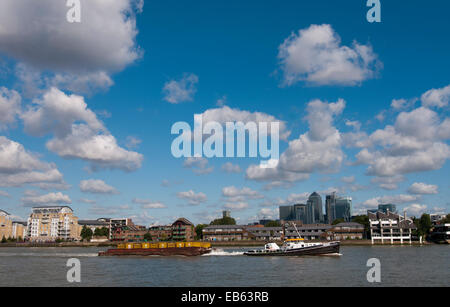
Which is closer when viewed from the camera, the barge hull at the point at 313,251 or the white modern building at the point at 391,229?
the barge hull at the point at 313,251

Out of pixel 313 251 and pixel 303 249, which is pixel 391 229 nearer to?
pixel 313 251

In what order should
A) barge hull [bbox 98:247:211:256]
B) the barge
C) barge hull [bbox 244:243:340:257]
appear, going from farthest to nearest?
the barge < barge hull [bbox 98:247:211:256] < barge hull [bbox 244:243:340:257]

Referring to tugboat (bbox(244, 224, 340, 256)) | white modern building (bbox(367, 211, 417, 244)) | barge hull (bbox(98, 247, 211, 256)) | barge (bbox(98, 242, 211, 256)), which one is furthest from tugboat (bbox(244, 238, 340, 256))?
white modern building (bbox(367, 211, 417, 244))

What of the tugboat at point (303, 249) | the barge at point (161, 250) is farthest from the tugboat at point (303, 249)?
the barge at point (161, 250)

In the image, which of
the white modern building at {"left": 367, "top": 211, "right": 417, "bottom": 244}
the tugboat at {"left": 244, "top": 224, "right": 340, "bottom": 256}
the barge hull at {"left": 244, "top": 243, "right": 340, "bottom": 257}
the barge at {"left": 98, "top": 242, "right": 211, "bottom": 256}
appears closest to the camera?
the barge hull at {"left": 244, "top": 243, "right": 340, "bottom": 257}

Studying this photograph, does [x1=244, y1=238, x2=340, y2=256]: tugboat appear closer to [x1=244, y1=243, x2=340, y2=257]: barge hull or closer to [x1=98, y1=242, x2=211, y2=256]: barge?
[x1=244, y1=243, x2=340, y2=257]: barge hull

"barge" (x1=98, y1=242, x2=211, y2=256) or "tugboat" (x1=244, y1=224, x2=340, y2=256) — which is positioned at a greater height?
"tugboat" (x1=244, y1=224, x2=340, y2=256)

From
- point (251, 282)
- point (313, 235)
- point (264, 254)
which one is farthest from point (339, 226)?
point (251, 282)

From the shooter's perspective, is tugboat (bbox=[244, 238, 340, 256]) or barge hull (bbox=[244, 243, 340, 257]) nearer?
barge hull (bbox=[244, 243, 340, 257])

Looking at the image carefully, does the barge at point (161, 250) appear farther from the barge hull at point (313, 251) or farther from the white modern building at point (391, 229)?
the white modern building at point (391, 229)

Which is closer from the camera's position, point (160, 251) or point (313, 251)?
point (313, 251)

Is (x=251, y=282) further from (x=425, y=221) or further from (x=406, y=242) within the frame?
(x=425, y=221)

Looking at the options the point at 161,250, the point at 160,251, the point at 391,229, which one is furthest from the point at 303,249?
the point at 391,229
